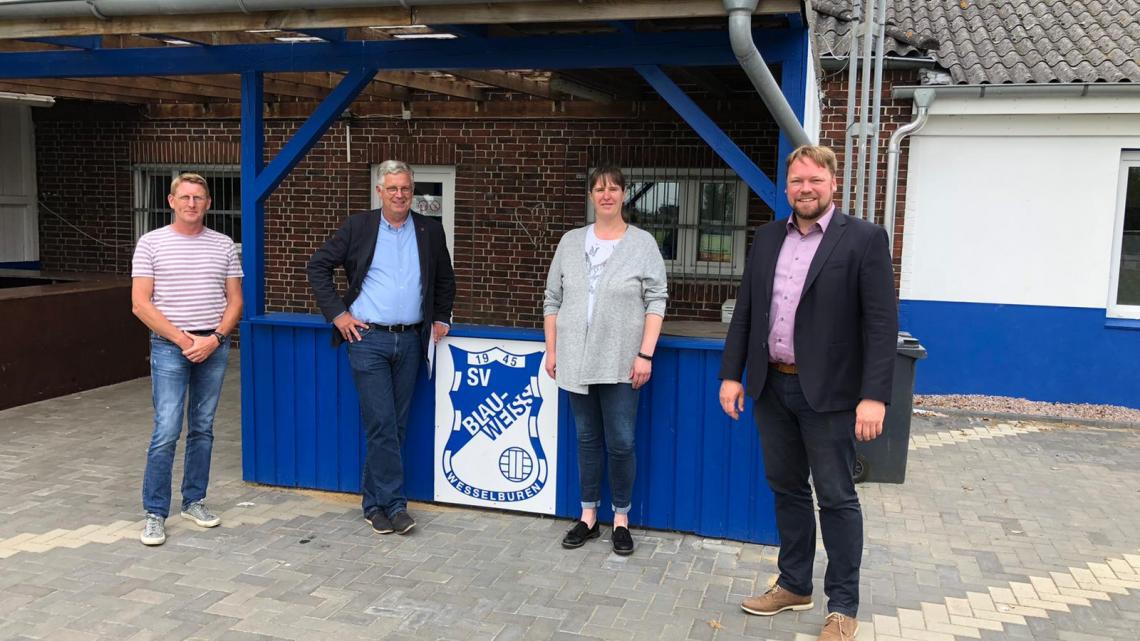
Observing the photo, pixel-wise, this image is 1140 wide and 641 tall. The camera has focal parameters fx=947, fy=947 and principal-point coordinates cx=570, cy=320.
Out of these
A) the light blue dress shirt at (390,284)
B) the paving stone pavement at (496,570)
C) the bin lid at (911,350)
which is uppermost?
the light blue dress shirt at (390,284)

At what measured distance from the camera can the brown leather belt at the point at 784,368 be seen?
11.8 feet

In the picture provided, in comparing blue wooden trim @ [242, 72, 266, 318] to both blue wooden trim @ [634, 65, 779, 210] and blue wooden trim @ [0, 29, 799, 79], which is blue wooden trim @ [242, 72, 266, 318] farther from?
blue wooden trim @ [634, 65, 779, 210]

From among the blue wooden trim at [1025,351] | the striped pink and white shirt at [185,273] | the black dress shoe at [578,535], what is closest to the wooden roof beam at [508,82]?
the striped pink and white shirt at [185,273]

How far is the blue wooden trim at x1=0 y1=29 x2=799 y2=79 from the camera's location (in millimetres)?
4652

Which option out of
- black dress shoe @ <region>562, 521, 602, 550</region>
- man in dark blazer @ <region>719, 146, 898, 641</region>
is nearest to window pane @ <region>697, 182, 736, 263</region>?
black dress shoe @ <region>562, 521, 602, 550</region>

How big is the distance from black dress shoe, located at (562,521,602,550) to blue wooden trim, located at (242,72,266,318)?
229 cm

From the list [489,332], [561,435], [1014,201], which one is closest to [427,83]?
[489,332]

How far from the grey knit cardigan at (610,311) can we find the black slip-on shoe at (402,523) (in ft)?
3.59

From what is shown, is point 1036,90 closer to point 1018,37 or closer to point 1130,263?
point 1018,37

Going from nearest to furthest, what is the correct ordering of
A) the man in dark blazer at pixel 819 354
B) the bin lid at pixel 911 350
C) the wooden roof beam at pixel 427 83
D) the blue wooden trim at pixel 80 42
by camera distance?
the man in dark blazer at pixel 819 354
the blue wooden trim at pixel 80 42
the bin lid at pixel 911 350
the wooden roof beam at pixel 427 83

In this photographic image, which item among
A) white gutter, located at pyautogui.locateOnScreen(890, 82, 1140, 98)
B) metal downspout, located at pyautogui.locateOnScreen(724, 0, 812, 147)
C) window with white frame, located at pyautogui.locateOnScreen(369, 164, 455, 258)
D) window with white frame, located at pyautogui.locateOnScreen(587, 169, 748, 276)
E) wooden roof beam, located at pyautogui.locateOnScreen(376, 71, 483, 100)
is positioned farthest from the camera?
window with white frame, located at pyautogui.locateOnScreen(369, 164, 455, 258)

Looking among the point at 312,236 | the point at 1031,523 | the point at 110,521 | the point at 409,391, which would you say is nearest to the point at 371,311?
the point at 409,391

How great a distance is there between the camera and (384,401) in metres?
4.79

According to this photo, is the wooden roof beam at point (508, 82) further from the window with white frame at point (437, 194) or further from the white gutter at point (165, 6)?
the white gutter at point (165, 6)
